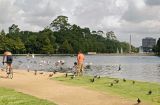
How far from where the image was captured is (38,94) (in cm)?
2075

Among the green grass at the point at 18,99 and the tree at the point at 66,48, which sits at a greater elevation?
the tree at the point at 66,48

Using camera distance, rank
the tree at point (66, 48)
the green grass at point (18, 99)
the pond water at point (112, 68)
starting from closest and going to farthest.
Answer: the green grass at point (18, 99)
the pond water at point (112, 68)
the tree at point (66, 48)

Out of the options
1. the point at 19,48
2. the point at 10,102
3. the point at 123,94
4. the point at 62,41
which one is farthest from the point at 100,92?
the point at 62,41

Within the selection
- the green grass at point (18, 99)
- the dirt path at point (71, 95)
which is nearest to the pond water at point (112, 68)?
the dirt path at point (71, 95)

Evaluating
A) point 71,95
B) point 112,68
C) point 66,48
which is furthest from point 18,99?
point 66,48

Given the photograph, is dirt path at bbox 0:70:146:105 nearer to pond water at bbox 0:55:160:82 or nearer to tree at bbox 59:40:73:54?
pond water at bbox 0:55:160:82

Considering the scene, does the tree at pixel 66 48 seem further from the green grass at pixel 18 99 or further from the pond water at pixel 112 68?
the green grass at pixel 18 99

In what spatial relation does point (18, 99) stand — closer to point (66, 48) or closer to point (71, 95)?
point (71, 95)

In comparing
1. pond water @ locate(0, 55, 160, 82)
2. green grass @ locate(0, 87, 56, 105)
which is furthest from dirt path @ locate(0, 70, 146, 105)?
pond water @ locate(0, 55, 160, 82)

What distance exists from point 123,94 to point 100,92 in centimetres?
115

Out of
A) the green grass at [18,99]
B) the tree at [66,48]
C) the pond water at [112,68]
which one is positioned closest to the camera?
the green grass at [18,99]

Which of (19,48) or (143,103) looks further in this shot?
(19,48)

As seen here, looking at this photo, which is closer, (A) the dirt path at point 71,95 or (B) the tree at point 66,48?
(A) the dirt path at point 71,95

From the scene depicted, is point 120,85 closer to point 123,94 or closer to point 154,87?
point 154,87
